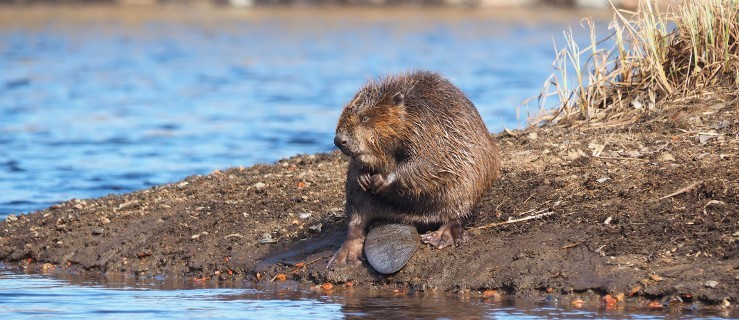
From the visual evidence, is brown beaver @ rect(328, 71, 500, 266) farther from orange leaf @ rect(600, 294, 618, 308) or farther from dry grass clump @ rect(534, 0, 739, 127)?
dry grass clump @ rect(534, 0, 739, 127)

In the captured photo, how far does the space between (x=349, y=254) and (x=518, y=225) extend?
0.90 metres

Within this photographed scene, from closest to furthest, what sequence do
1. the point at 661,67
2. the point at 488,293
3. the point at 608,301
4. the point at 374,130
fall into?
1. the point at 608,301
2. the point at 488,293
3. the point at 374,130
4. the point at 661,67

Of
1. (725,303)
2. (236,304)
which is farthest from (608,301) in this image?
(236,304)

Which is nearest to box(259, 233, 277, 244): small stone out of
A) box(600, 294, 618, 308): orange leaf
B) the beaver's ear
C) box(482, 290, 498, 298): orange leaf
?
the beaver's ear

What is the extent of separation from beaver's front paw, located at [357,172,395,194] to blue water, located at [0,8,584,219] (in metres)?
3.12

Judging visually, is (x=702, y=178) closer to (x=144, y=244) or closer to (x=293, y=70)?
(x=144, y=244)

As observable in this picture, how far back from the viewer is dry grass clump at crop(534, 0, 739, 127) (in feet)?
26.1

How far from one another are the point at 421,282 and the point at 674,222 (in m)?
1.29

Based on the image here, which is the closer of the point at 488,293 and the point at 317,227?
the point at 488,293

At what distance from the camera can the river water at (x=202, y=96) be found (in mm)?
6246

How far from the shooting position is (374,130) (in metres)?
6.30

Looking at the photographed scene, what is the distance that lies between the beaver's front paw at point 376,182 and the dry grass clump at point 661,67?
224 cm

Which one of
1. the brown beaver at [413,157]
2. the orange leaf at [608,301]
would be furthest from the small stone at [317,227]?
the orange leaf at [608,301]

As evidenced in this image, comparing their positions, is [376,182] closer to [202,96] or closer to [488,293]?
[488,293]
